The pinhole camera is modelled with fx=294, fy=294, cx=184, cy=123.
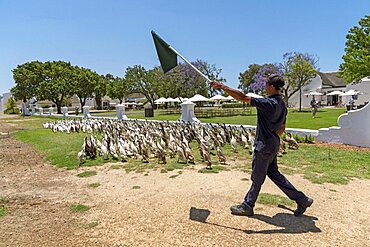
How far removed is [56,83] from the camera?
40688 mm

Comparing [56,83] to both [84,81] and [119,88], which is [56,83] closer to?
[84,81]

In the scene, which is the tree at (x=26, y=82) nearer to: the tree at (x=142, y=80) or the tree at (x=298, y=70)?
the tree at (x=142, y=80)

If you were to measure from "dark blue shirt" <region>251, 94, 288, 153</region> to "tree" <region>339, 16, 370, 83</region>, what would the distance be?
20.6 meters

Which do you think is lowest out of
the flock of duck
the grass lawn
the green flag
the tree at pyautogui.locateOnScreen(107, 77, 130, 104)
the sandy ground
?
the sandy ground

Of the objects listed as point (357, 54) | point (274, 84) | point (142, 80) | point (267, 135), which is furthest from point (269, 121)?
point (142, 80)

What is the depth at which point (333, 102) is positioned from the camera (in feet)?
160

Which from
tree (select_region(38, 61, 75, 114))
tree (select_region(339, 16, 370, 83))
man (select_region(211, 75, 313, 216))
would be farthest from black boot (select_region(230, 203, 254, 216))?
tree (select_region(38, 61, 75, 114))

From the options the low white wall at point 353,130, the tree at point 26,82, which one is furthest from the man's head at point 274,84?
the tree at point 26,82

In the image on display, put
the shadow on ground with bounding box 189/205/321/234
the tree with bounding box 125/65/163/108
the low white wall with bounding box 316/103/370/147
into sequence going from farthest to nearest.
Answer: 1. the tree with bounding box 125/65/163/108
2. the low white wall with bounding box 316/103/370/147
3. the shadow on ground with bounding box 189/205/321/234

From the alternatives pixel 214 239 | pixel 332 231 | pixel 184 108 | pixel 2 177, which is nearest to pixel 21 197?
pixel 2 177

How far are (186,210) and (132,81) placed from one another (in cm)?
4870

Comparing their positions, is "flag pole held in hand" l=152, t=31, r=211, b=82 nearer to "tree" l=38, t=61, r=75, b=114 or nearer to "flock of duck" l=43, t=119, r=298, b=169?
"flock of duck" l=43, t=119, r=298, b=169

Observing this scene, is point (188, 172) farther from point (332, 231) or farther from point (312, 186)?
point (332, 231)

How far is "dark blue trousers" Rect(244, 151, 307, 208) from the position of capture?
3.76 metres
